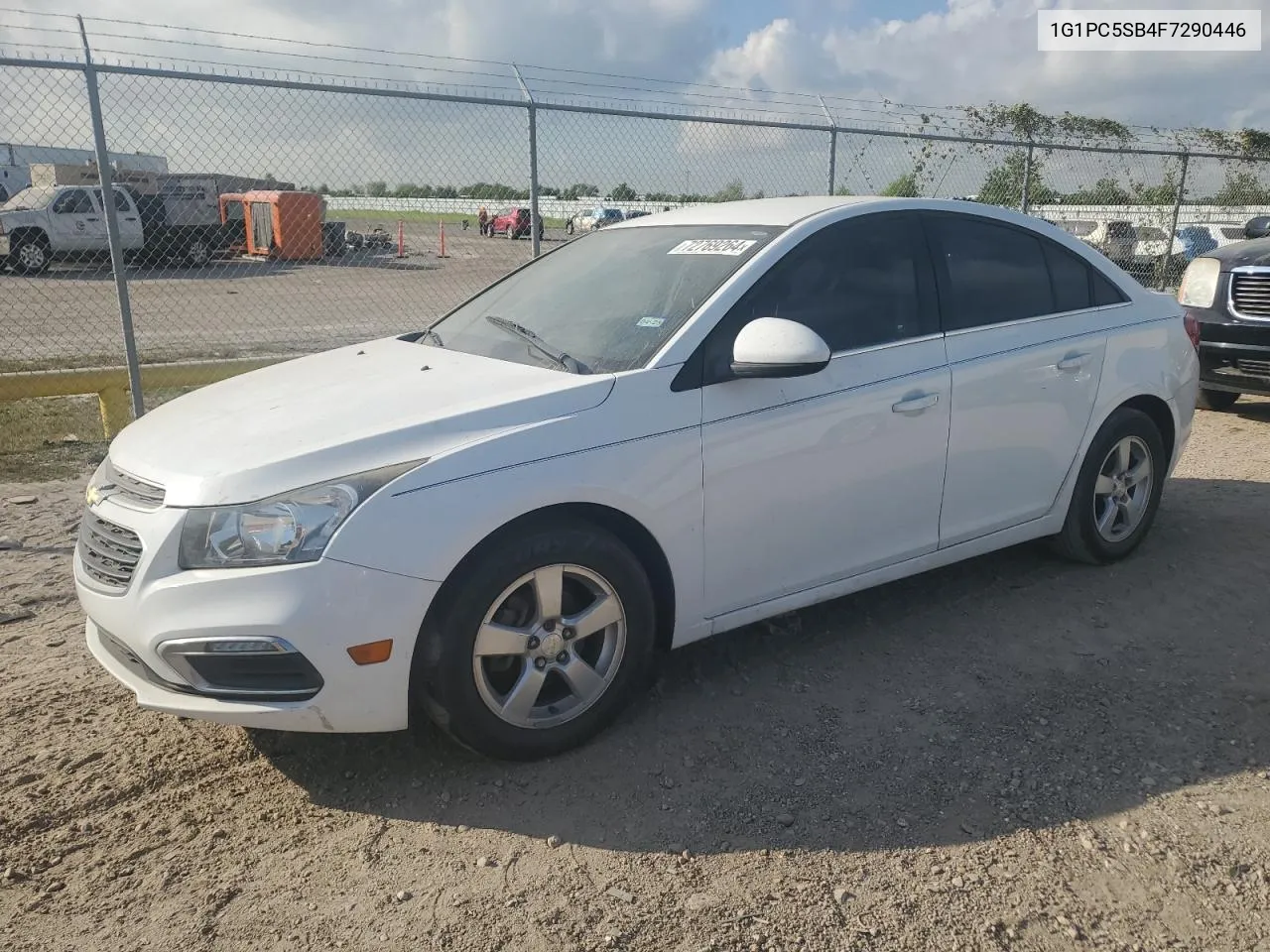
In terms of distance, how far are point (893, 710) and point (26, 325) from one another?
15198mm

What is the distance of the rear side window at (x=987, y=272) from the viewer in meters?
4.00

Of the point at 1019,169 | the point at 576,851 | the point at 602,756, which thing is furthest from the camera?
the point at 1019,169

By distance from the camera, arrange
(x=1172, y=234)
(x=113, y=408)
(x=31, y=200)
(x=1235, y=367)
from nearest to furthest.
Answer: (x=113, y=408) < (x=1235, y=367) < (x=1172, y=234) < (x=31, y=200)

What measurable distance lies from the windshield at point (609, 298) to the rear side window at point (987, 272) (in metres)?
0.83

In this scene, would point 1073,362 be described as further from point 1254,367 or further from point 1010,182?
point 1010,182

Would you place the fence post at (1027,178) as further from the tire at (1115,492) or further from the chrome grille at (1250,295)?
the tire at (1115,492)

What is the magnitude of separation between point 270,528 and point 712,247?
1.90 meters

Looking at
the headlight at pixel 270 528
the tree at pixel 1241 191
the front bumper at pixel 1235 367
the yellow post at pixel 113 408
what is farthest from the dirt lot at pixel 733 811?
the tree at pixel 1241 191

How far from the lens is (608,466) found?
303 cm

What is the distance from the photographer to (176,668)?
108 inches

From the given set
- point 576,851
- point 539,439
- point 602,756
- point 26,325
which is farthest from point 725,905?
point 26,325

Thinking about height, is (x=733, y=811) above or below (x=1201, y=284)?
below

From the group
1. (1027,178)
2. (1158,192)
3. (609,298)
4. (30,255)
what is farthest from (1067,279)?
(30,255)

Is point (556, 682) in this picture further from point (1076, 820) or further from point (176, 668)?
point (1076, 820)
